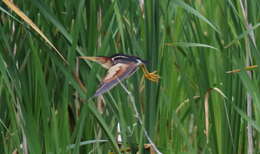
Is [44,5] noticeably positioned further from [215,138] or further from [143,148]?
[215,138]

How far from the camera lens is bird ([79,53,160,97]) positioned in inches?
40.5

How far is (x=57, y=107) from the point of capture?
5.79 ft

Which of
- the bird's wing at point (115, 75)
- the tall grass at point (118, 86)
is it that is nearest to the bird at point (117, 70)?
the bird's wing at point (115, 75)

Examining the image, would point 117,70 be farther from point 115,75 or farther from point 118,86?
point 118,86

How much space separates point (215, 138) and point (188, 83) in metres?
0.18

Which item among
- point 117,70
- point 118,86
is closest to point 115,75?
point 117,70

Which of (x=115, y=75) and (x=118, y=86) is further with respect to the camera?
(x=118, y=86)

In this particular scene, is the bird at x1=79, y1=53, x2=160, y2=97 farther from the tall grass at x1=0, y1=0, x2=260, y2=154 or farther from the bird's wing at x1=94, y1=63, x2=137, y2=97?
the tall grass at x1=0, y1=0, x2=260, y2=154

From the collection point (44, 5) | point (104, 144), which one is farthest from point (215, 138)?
point (44, 5)

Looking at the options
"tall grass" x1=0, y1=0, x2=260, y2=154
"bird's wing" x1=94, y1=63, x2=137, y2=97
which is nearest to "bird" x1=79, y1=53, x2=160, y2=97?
"bird's wing" x1=94, y1=63, x2=137, y2=97

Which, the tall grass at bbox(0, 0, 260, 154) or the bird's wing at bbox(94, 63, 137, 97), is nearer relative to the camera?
the bird's wing at bbox(94, 63, 137, 97)

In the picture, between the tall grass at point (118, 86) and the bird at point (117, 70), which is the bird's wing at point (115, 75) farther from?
the tall grass at point (118, 86)

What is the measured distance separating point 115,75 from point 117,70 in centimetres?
2

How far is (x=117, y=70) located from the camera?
107cm
